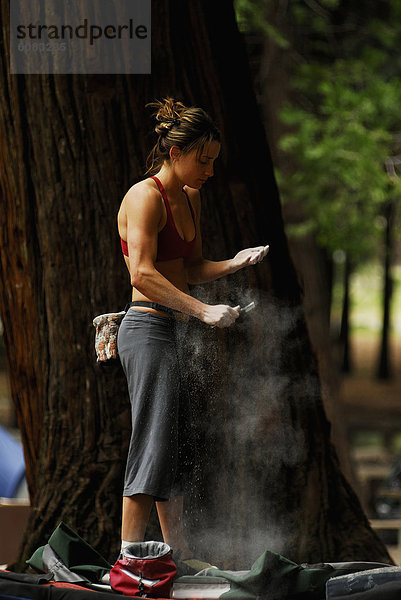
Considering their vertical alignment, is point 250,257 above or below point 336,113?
below

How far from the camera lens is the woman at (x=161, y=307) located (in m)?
3.56

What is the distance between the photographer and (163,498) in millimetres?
3619

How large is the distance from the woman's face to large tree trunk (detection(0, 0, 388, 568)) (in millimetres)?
769

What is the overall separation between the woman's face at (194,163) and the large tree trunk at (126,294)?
769mm

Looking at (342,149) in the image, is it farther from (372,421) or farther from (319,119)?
(372,421)

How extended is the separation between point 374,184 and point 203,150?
6.54 meters

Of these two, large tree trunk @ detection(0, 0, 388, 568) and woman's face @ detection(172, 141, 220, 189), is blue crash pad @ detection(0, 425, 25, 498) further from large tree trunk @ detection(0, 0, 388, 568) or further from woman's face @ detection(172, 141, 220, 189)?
woman's face @ detection(172, 141, 220, 189)

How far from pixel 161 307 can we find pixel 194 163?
0.61m

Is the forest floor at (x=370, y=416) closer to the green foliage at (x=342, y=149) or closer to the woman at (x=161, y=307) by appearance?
the green foliage at (x=342, y=149)

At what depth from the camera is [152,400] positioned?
12.0 feet

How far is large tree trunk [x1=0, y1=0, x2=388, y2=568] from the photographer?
4.50m

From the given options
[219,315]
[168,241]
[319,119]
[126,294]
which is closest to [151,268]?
[168,241]

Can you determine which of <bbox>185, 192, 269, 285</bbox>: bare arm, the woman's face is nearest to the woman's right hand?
<bbox>185, 192, 269, 285</bbox>: bare arm

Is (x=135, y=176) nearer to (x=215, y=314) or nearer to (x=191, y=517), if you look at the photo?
(x=215, y=314)
